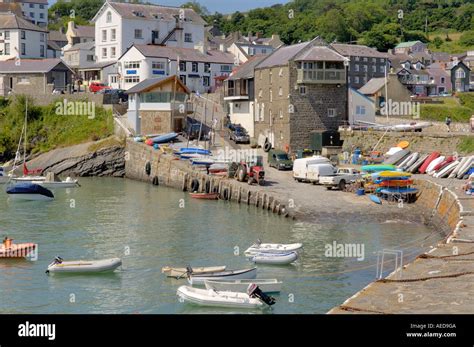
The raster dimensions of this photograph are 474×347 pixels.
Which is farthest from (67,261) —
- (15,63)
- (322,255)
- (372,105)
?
(15,63)

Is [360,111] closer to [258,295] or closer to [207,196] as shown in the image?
[207,196]

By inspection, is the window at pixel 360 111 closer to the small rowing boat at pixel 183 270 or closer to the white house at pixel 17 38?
the small rowing boat at pixel 183 270

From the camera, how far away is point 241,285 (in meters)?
27.9

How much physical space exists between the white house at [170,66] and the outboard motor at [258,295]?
57.6 meters

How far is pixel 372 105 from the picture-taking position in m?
69.4

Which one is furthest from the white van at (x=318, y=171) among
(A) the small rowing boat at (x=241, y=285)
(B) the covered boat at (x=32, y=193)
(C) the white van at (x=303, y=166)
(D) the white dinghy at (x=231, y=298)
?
(D) the white dinghy at (x=231, y=298)

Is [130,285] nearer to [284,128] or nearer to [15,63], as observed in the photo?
[284,128]

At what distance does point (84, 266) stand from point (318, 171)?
908 inches

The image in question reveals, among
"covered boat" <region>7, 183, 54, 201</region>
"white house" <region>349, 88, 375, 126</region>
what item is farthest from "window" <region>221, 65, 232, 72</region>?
"covered boat" <region>7, 183, 54, 201</region>

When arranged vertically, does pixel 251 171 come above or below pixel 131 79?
below

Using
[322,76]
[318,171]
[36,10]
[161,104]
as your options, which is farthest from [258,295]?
[36,10]

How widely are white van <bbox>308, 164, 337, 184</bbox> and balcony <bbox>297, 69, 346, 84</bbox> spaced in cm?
1286

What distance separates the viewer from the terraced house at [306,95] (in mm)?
63938
